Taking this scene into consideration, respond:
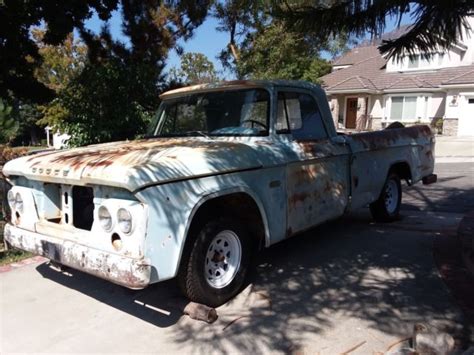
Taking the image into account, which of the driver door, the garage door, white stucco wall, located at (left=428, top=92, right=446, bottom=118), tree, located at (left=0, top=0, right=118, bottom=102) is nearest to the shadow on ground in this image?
the driver door

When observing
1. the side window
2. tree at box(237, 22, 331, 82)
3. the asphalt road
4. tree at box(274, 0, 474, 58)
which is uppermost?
tree at box(237, 22, 331, 82)

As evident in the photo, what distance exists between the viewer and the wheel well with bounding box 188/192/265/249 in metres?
3.65

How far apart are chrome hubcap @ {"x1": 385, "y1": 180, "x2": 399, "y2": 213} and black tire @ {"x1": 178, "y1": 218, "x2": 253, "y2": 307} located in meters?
3.37

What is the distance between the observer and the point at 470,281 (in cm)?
433

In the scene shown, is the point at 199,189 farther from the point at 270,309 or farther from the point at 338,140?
the point at 338,140

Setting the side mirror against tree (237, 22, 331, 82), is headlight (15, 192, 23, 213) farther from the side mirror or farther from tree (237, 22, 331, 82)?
tree (237, 22, 331, 82)

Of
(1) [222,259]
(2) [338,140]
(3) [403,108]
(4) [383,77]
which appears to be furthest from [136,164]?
(4) [383,77]

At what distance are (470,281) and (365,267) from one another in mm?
993

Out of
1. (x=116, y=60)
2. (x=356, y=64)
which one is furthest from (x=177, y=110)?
(x=356, y=64)

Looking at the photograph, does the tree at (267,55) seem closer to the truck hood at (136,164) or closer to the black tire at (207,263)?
the truck hood at (136,164)

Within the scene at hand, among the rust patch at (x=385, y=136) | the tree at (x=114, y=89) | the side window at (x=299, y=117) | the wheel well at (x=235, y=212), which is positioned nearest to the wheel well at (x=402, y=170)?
the rust patch at (x=385, y=136)

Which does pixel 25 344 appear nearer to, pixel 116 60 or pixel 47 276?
pixel 47 276

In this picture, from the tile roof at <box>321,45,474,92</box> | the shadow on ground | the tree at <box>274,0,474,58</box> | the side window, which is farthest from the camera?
the tile roof at <box>321,45,474,92</box>

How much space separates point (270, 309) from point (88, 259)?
1.57 metres
